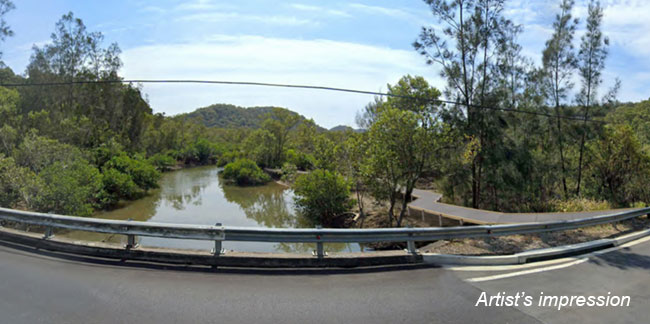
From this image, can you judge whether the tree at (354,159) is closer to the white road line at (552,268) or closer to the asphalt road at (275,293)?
the white road line at (552,268)

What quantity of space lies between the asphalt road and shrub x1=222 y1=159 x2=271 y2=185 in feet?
121

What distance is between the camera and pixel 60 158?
64.4ft

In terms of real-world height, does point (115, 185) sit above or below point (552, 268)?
below

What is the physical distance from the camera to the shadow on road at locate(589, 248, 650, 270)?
6.43 metres

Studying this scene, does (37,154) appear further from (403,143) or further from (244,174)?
(244,174)

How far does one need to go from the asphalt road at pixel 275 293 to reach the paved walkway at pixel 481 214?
6.27m

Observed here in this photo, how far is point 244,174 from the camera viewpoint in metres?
42.2

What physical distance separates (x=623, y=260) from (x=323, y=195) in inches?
577

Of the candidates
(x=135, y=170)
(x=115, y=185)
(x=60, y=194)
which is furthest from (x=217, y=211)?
(x=60, y=194)

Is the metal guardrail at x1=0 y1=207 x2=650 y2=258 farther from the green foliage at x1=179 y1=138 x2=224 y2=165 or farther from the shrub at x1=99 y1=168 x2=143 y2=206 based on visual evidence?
the green foliage at x1=179 y1=138 x2=224 y2=165

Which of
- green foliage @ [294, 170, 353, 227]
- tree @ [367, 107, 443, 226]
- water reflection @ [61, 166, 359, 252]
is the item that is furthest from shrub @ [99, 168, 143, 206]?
tree @ [367, 107, 443, 226]

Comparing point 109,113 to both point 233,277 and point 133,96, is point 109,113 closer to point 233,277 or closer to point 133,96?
point 133,96

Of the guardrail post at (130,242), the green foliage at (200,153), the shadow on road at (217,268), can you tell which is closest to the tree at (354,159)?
the shadow on road at (217,268)

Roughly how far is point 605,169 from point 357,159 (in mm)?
14004
